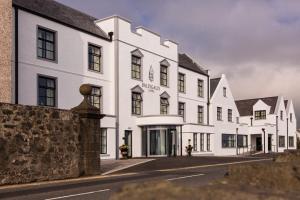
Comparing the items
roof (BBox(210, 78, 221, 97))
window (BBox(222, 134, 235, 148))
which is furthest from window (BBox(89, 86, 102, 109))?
window (BBox(222, 134, 235, 148))

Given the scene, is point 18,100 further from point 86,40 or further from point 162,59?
point 162,59

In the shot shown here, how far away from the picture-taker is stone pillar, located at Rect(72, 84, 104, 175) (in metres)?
18.9

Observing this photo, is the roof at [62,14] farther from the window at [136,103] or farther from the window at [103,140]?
the window at [103,140]

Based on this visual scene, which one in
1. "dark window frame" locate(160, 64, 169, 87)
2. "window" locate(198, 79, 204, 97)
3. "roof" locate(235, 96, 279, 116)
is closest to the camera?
"dark window frame" locate(160, 64, 169, 87)

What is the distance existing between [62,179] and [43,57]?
12.2m

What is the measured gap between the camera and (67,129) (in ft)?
60.0

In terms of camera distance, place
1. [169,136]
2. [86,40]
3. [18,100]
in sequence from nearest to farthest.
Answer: [18,100] < [86,40] < [169,136]

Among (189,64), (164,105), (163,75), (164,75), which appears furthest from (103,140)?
(189,64)

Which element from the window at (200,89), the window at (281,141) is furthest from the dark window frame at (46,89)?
the window at (281,141)

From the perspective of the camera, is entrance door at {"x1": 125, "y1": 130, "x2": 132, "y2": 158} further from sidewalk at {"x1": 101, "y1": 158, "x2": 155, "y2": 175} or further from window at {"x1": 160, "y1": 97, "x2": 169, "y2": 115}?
sidewalk at {"x1": 101, "y1": 158, "x2": 155, "y2": 175}

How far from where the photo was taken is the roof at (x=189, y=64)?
44.0 metres

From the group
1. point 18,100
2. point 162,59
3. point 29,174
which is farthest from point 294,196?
point 162,59

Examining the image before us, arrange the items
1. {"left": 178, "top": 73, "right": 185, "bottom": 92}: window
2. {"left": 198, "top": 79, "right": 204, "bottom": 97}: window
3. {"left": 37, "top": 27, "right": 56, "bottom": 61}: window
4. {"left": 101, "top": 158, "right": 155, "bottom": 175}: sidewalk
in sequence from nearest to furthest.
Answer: {"left": 101, "top": 158, "right": 155, "bottom": 175}: sidewalk < {"left": 37, "top": 27, "right": 56, "bottom": 61}: window < {"left": 178, "top": 73, "right": 185, "bottom": 92}: window < {"left": 198, "top": 79, "right": 204, "bottom": 97}: window

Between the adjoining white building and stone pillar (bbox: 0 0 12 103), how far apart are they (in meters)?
1.30
